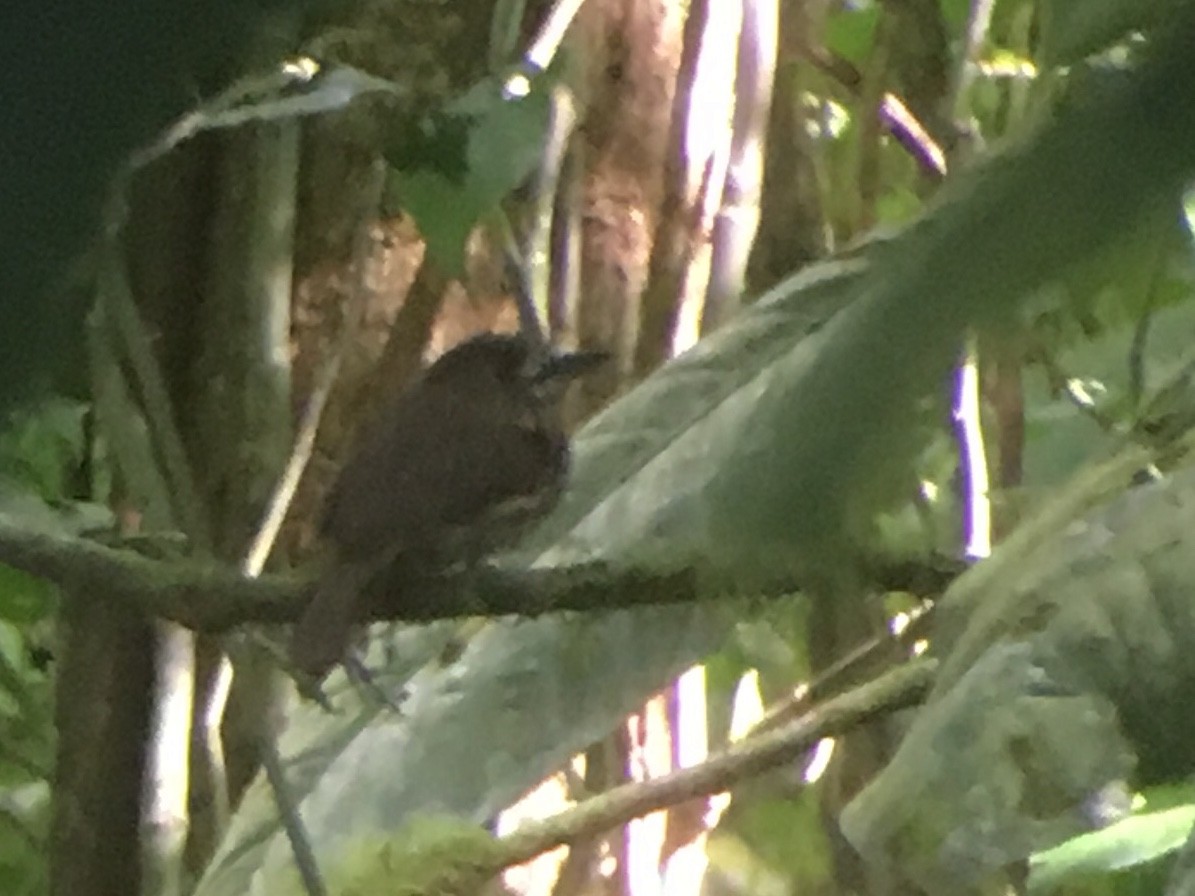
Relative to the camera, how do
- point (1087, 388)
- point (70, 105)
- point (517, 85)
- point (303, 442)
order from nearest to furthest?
point (70, 105) → point (517, 85) → point (303, 442) → point (1087, 388)

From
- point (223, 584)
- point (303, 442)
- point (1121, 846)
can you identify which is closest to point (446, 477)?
point (303, 442)

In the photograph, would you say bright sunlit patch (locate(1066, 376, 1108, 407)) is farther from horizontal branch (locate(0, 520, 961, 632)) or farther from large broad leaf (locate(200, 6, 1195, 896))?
horizontal branch (locate(0, 520, 961, 632))

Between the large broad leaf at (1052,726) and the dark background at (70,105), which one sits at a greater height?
the large broad leaf at (1052,726)

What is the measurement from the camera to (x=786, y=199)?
2109 millimetres

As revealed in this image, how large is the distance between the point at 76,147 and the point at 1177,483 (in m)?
0.60

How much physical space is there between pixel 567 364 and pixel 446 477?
200mm

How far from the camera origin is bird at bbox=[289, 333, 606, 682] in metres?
1.35

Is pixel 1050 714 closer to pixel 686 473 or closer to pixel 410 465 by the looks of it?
pixel 686 473

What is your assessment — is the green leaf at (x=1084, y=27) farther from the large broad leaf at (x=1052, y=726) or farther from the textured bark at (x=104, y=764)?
the textured bark at (x=104, y=764)

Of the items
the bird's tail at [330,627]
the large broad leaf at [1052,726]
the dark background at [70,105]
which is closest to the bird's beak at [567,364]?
the bird's tail at [330,627]

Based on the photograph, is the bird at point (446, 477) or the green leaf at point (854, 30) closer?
the bird at point (446, 477)

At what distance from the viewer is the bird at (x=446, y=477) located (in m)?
1.35

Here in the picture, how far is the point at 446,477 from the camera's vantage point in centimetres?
142

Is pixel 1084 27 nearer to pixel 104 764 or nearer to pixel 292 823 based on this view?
pixel 292 823
